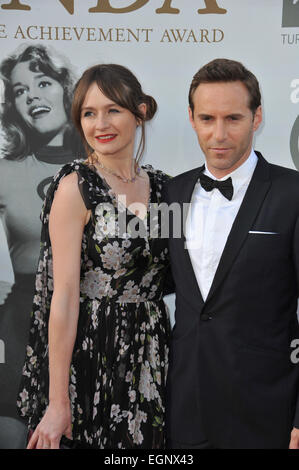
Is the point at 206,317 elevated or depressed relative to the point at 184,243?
depressed

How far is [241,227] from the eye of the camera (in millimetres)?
1550

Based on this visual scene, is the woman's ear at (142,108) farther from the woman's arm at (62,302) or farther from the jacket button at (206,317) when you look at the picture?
the jacket button at (206,317)

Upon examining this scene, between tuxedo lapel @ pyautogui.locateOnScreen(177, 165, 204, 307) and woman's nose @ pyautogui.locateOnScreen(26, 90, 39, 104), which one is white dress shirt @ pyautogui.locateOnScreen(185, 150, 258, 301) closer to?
tuxedo lapel @ pyautogui.locateOnScreen(177, 165, 204, 307)

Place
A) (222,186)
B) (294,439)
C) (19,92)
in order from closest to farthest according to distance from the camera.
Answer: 1. (294,439)
2. (222,186)
3. (19,92)

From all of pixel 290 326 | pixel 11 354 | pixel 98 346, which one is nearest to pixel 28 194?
pixel 11 354

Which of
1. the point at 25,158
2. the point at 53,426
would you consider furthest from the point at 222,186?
the point at 25,158

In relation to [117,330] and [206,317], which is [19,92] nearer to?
[117,330]

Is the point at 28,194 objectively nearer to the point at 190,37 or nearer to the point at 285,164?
the point at 190,37

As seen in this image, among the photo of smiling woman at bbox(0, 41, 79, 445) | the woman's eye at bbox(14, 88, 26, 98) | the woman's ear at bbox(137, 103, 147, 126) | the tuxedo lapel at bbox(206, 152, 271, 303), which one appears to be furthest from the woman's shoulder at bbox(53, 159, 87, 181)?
the woman's eye at bbox(14, 88, 26, 98)

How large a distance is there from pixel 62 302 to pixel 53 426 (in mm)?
407

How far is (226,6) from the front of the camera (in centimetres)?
228

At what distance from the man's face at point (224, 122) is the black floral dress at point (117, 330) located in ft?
1.08

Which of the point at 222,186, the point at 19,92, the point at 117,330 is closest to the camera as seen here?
the point at 222,186

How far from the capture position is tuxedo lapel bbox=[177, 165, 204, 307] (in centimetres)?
160
